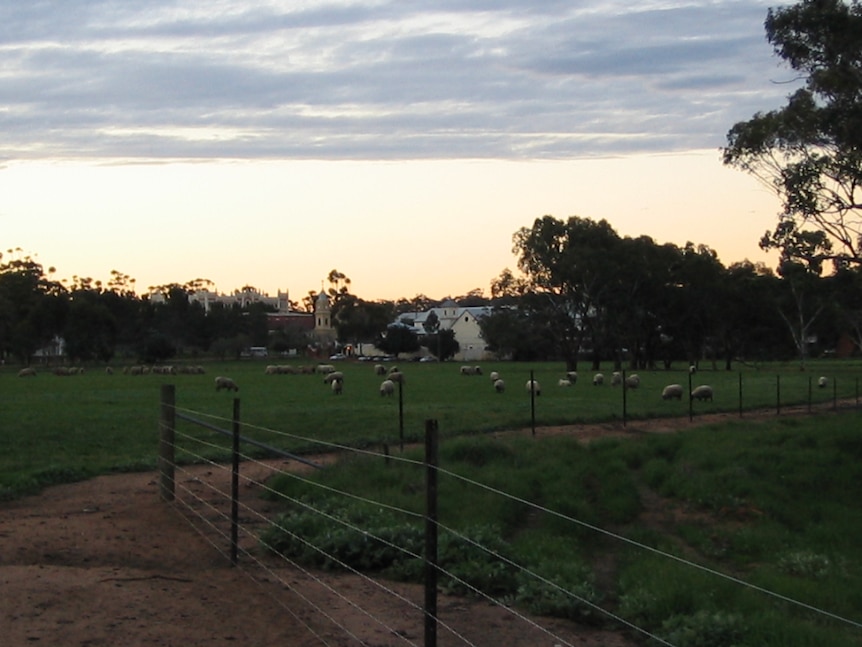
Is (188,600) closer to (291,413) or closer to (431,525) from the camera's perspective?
(431,525)

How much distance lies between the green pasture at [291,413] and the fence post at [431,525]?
14.6 ft

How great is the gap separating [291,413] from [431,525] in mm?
28236

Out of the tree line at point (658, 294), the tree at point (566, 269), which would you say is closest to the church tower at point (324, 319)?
the tree line at point (658, 294)

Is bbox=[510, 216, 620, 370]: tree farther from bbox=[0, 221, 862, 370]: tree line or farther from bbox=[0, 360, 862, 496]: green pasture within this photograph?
bbox=[0, 360, 862, 496]: green pasture

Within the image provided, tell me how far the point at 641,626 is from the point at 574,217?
2860 inches

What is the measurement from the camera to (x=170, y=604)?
9141mm

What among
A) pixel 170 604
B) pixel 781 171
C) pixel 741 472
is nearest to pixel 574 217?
pixel 781 171

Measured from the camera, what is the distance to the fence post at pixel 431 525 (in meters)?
6.36

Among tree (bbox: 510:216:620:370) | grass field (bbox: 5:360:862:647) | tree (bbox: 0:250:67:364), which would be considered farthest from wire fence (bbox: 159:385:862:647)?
tree (bbox: 0:250:67:364)

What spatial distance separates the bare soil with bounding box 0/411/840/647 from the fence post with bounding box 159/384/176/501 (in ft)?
3.37

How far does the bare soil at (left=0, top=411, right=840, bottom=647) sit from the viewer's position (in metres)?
8.33

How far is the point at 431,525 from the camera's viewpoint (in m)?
6.53

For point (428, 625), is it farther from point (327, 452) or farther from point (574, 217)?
point (574, 217)

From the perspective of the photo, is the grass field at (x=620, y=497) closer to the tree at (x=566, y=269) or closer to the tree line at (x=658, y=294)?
the tree line at (x=658, y=294)
